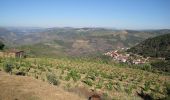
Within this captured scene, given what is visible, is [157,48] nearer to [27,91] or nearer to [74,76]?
[74,76]

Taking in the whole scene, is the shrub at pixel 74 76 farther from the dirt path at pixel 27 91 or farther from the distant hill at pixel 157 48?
the distant hill at pixel 157 48

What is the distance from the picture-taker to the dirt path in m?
16.2

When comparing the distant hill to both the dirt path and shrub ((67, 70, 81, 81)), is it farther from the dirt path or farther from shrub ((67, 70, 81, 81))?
the dirt path

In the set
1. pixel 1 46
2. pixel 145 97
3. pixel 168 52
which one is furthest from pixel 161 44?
pixel 145 97

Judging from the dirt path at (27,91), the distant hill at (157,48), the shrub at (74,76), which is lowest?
the distant hill at (157,48)

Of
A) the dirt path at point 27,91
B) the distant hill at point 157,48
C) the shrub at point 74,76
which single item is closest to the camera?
the dirt path at point 27,91

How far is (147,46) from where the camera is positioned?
118m

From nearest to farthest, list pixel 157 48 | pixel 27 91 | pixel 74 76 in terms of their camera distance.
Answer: pixel 27 91 < pixel 74 76 < pixel 157 48

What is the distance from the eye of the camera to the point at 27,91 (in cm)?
1738

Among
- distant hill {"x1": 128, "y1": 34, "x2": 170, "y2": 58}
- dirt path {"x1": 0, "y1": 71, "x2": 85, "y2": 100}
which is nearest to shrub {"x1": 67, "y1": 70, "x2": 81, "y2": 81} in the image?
dirt path {"x1": 0, "y1": 71, "x2": 85, "y2": 100}

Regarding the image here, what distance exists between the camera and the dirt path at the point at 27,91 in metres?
16.2

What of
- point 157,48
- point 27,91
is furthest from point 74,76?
point 157,48

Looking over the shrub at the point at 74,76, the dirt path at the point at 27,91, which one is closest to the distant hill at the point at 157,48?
the shrub at the point at 74,76

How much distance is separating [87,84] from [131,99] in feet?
22.7
